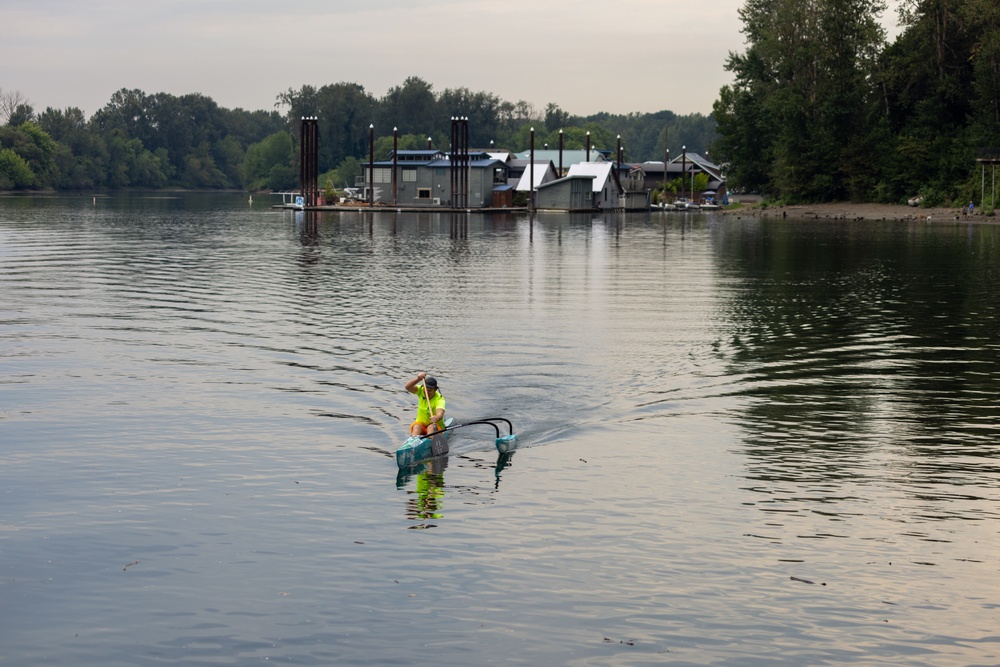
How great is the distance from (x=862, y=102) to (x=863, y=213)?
46.6 feet

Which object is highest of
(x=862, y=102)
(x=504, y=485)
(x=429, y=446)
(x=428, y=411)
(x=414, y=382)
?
(x=862, y=102)

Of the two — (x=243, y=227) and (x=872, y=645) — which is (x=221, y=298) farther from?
(x=243, y=227)

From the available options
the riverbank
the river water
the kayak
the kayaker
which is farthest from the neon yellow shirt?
the riverbank

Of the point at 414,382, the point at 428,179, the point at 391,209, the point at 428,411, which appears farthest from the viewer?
the point at 428,179

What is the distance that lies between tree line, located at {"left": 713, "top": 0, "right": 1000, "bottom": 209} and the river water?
8135 cm

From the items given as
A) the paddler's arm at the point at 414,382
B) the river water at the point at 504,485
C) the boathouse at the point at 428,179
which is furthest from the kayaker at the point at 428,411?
the boathouse at the point at 428,179

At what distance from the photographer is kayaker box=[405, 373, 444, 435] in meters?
21.8

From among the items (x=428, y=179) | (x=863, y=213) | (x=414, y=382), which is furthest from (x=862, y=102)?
(x=414, y=382)

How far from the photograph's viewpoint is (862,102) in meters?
133

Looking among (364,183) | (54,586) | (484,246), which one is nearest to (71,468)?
(54,586)

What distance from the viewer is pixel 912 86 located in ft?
413

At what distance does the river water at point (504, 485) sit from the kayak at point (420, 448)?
35 cm

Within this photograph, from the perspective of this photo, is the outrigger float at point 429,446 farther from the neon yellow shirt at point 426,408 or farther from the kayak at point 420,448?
the neon yellow shirt at point 426,408

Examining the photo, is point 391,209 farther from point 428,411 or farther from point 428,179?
point 428,411
